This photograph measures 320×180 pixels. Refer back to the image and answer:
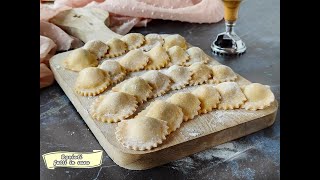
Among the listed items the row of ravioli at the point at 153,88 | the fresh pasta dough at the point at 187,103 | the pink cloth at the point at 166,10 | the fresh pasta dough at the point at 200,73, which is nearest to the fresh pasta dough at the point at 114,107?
the row of ravioli at the point at 153,88

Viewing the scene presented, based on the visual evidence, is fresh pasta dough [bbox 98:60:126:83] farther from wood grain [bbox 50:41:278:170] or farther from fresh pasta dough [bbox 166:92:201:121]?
fresh pasta dough [bbox 166:92:201:121]

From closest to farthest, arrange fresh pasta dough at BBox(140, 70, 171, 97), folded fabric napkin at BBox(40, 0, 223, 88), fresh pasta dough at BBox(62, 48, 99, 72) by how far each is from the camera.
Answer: fresh pasta dough at BBox(140, 70, 171, 97), fresh pasta dough at BBox(62, 48, 99, 72), folded fabric napkin at BBox(40, 0, 223, 88)

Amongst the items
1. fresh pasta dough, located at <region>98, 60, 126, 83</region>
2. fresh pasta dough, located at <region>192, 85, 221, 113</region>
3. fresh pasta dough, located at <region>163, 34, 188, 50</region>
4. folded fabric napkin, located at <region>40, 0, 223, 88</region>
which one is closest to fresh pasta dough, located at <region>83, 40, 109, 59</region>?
fresh pasta dough, located at <region>98, 60, 126, 83</region>

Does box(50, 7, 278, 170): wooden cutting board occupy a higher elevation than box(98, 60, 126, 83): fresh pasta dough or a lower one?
lower

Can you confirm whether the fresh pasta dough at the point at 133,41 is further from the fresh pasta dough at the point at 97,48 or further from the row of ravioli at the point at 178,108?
the row of ravioli at the point at 178,108

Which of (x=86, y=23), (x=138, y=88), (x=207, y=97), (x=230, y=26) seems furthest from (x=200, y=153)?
(x=86, y=23)

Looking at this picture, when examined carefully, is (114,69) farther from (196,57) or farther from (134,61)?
(196,57)
